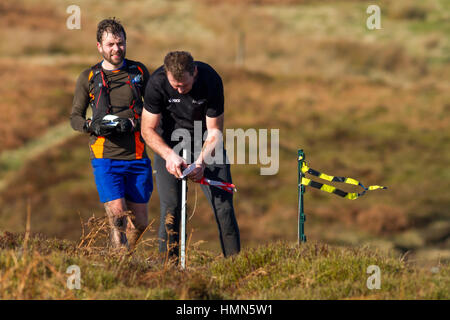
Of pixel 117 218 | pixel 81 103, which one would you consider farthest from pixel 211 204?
pixel 81 103

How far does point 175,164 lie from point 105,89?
1.16m

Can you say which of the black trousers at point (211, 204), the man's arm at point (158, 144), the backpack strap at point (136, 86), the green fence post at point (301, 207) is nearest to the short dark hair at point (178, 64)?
the man's arm at point (158, 144)

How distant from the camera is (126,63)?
7992mm

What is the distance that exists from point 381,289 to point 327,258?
784 millimetres

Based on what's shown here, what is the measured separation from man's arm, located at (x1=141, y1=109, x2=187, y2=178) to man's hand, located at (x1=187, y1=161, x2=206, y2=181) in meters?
0.13

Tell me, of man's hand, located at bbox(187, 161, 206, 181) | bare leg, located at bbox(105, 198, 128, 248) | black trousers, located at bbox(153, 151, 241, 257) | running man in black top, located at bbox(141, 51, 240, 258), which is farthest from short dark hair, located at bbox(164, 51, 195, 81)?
bare leg, located at bbox(105, 198, 128, 248)

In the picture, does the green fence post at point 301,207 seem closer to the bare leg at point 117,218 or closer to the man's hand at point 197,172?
the man's hand at point 197,172

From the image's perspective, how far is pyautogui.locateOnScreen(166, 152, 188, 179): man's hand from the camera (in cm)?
745

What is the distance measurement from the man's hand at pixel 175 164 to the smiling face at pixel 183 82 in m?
0.68

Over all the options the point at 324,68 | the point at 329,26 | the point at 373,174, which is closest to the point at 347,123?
the point at 373,174

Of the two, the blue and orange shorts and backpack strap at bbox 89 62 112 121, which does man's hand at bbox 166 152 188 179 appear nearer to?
the blue and orange shorts

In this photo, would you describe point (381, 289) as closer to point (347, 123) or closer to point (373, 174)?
point (373, 174)

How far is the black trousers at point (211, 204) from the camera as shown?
25.5ft

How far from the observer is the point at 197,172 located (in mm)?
7492
